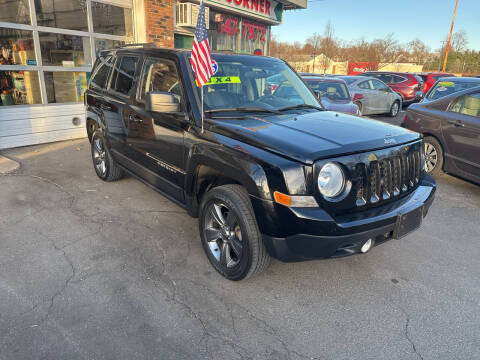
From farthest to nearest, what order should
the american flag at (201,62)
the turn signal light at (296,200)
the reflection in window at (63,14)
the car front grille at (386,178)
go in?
the reflection in window at (63,14) → the american flag at (201,62) → the car front grille at (386,178) → the turn signal light at (296,200)

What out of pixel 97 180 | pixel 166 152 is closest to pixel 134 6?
pixel 97 180

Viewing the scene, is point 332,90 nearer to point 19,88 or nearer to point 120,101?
point 120,101

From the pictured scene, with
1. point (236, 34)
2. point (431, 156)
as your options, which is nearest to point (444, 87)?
point (431, 156)

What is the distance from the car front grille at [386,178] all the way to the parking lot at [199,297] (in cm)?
83

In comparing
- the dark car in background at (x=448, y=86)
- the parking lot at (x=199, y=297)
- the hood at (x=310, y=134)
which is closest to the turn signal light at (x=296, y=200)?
the hood at (x=310, y=134)

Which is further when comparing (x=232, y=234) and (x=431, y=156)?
(x=431, y=156)

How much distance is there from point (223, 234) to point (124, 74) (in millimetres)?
2637

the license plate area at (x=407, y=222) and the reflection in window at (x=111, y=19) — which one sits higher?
the reflection in window at (x=111, y=19)

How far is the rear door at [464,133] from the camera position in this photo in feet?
17.0

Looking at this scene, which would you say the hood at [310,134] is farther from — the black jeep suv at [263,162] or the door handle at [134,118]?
the door handle at [134,118]

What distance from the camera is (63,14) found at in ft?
25.8

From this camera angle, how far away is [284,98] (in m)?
3.86

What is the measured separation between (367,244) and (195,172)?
1586mm

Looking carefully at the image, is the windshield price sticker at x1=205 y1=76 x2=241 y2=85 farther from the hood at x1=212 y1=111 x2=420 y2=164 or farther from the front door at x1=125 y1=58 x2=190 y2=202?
the hood at x1=212 y1=111 x2=420 y2=164
